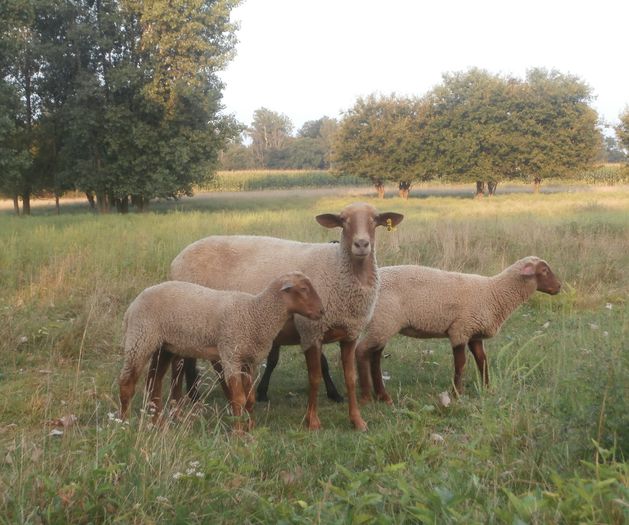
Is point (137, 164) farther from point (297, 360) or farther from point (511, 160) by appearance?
point (511, 160)

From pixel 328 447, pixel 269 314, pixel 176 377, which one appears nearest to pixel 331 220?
pixel 269 314

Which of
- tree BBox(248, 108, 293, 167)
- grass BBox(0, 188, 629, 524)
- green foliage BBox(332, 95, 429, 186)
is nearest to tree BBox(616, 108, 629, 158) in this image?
green foliage BBox(332, 95, 429, 186)

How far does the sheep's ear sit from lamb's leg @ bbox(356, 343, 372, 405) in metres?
2.16

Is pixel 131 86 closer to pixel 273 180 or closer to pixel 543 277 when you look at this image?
pixel 543 277

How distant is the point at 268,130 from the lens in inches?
5359

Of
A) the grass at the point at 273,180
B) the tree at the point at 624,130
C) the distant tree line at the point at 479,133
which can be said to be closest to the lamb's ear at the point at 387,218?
the distant tree line at the point at 479,133

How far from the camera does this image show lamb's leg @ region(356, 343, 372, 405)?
23.5 feet

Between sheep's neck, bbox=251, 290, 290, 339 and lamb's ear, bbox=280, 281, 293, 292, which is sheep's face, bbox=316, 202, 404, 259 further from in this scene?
sheep's neck, bbox=251, 290, 290, 339

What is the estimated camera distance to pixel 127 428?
4203mm

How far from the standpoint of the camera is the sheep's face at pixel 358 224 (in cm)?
618

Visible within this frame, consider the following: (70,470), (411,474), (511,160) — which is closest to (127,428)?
(70,470)

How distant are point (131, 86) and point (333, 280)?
108 feet

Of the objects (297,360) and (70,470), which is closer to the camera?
(70,470)

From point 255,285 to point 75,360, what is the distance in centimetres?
294
